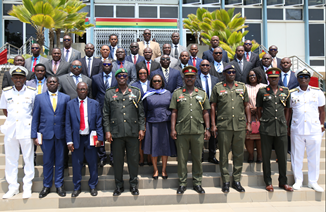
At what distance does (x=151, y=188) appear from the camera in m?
4.99

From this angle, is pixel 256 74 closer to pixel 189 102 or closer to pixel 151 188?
pixel 189 102

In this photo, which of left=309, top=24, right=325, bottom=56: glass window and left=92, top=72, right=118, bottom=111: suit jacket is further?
left=309, top=24, right=325, bottom=56: glass window

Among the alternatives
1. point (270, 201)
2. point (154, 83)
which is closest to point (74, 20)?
point (154, 83)

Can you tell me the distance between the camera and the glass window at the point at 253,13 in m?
16.7

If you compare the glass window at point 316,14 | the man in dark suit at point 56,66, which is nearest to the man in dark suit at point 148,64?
the man in dark suit at point 56,66

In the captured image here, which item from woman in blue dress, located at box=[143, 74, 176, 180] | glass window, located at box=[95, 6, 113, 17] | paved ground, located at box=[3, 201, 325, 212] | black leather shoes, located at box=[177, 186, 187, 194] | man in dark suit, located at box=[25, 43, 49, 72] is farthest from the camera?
glass window, located at box=[95, 6, 113, 17]

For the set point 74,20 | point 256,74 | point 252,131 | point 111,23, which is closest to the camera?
point 252,131

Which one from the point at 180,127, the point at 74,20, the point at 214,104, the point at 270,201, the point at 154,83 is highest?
the point at 74,20

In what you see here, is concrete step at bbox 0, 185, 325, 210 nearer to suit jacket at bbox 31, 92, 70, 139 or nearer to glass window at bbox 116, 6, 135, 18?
suit jacket at bbox 31, 92, 70, 139

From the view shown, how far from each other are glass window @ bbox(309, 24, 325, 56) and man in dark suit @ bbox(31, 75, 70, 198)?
661 inches

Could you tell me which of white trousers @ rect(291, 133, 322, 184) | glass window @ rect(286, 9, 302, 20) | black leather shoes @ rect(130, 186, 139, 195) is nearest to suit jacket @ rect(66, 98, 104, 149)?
black leather shoes @ rect(130, 186, 139, 195)

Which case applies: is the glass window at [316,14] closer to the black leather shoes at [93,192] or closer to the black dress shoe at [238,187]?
the black dress shoe at [238,187]

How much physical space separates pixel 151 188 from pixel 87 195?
1177 millimetres

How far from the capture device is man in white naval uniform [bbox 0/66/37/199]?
4629mm
